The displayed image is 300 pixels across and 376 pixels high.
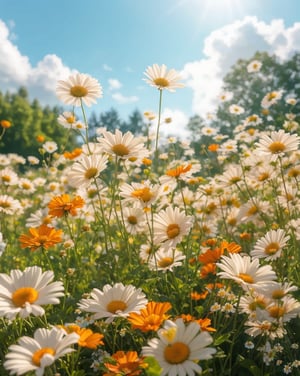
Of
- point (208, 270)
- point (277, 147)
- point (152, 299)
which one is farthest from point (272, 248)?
point (277, 147)

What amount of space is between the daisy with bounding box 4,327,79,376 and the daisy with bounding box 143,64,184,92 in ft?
7.39

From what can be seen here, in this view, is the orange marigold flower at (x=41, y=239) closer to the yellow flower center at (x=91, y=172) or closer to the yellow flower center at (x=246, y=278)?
the yellow flower center at (x=91, y=172)

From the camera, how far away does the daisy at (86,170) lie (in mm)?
2721

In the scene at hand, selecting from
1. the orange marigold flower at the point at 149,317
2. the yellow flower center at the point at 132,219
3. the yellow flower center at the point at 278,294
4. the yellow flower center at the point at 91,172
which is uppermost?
the yellow flower center at the point at 132,219

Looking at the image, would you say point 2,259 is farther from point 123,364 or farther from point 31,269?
point 123,364

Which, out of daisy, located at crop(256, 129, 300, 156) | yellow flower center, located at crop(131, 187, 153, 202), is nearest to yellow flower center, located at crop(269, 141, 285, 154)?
daisy, located at crop(256, 129, 300, 156)

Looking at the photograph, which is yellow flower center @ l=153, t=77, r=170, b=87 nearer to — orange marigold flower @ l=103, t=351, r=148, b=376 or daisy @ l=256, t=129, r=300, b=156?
daisy @ l=256, t=129, r=300, b=156

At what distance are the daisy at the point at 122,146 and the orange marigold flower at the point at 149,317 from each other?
1151 millimetres

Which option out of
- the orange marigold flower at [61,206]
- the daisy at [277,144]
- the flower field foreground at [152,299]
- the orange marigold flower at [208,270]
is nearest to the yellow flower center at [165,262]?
the flower field foreground at [152,299]

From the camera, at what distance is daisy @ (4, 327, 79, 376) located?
133 centimetres

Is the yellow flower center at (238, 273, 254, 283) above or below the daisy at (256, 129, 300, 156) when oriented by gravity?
below

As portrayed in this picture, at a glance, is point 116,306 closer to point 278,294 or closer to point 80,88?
point 278,294

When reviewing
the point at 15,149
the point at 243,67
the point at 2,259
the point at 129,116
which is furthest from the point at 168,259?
the point at 129,116

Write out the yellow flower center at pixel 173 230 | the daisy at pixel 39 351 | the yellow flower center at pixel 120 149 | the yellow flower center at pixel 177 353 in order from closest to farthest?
the daisy at pixel 39 351 → the yellow flower center at pixel 177 353 → the yellow flower center at pixel 173 230 → the yellow flower center at pixel 120 149
